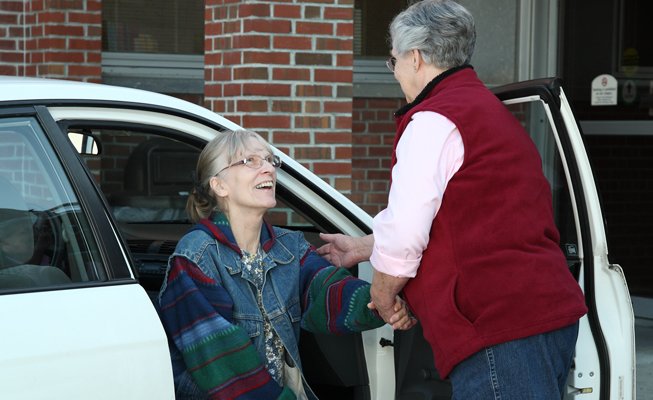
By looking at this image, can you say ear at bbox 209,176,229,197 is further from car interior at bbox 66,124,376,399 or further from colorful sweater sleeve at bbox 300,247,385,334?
colorful sweater sleeve at bbox 300,247,385,334

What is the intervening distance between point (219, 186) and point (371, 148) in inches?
201

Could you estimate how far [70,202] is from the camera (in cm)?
300

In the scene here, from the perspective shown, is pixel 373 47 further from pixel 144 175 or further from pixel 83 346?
pixel 83 346

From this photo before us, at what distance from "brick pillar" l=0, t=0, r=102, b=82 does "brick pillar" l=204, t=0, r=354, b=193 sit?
1434 mm

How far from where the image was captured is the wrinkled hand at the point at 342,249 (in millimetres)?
3709

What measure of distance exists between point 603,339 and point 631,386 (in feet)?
0.64

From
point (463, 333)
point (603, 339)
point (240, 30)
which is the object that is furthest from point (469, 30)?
point (240, 30)

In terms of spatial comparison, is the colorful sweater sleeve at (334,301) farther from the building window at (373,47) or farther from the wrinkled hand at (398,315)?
the building window at (373,47)

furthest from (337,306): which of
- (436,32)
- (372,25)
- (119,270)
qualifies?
(372,25)

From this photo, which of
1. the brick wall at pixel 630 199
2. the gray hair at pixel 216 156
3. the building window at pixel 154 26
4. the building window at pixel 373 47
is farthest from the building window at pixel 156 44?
the gray hair at pixel 216 156

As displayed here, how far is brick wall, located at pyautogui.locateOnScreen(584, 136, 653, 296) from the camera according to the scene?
322 inches

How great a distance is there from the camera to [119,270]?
9.83ft

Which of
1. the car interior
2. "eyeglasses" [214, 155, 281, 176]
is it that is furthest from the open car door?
"eyeglasses" [214, 155, 281, 176]

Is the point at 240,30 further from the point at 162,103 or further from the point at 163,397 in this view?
the point at 163,397
